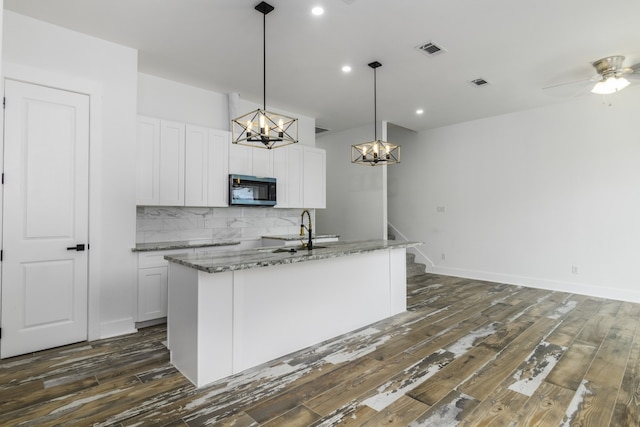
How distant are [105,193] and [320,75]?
2759mm

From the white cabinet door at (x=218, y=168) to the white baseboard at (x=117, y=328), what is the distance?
1646 millimetres

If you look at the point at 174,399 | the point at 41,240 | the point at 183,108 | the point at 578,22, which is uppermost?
the point at 578,22

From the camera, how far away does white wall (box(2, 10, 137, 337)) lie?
3.26 meters

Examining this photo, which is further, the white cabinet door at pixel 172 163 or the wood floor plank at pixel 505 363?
the white cabinet door at pixel 172 163

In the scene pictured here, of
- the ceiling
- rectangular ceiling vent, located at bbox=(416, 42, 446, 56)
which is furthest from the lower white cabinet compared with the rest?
rectangular ceiling vent, located at bbox=(416, 42, 446, 56)

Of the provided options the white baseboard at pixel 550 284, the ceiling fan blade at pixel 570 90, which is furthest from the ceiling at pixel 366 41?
the white baseboard at pixel 550 284

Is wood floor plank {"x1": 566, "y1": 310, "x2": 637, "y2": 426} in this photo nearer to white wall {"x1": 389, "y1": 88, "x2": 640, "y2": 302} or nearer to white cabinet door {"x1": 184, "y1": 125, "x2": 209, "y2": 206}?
white wall {"x1": 389, "y1": 88, "x2": 640, "y2": 302}

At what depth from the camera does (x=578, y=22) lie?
309 centimetres

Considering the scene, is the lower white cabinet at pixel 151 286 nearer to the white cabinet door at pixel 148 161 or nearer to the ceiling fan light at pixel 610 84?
the white cabinet door at pixel 148 161

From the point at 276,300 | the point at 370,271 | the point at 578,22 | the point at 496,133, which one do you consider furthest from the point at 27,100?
the point at 496,133

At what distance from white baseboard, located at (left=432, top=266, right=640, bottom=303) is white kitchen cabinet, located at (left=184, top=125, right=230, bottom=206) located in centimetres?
454

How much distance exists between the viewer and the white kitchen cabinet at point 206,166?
4.28 meters

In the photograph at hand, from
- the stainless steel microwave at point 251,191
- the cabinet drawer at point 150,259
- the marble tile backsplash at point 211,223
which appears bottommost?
the cabinet drawer at point 150,259

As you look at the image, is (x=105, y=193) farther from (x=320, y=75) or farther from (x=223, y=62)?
(x=320, y=75)
